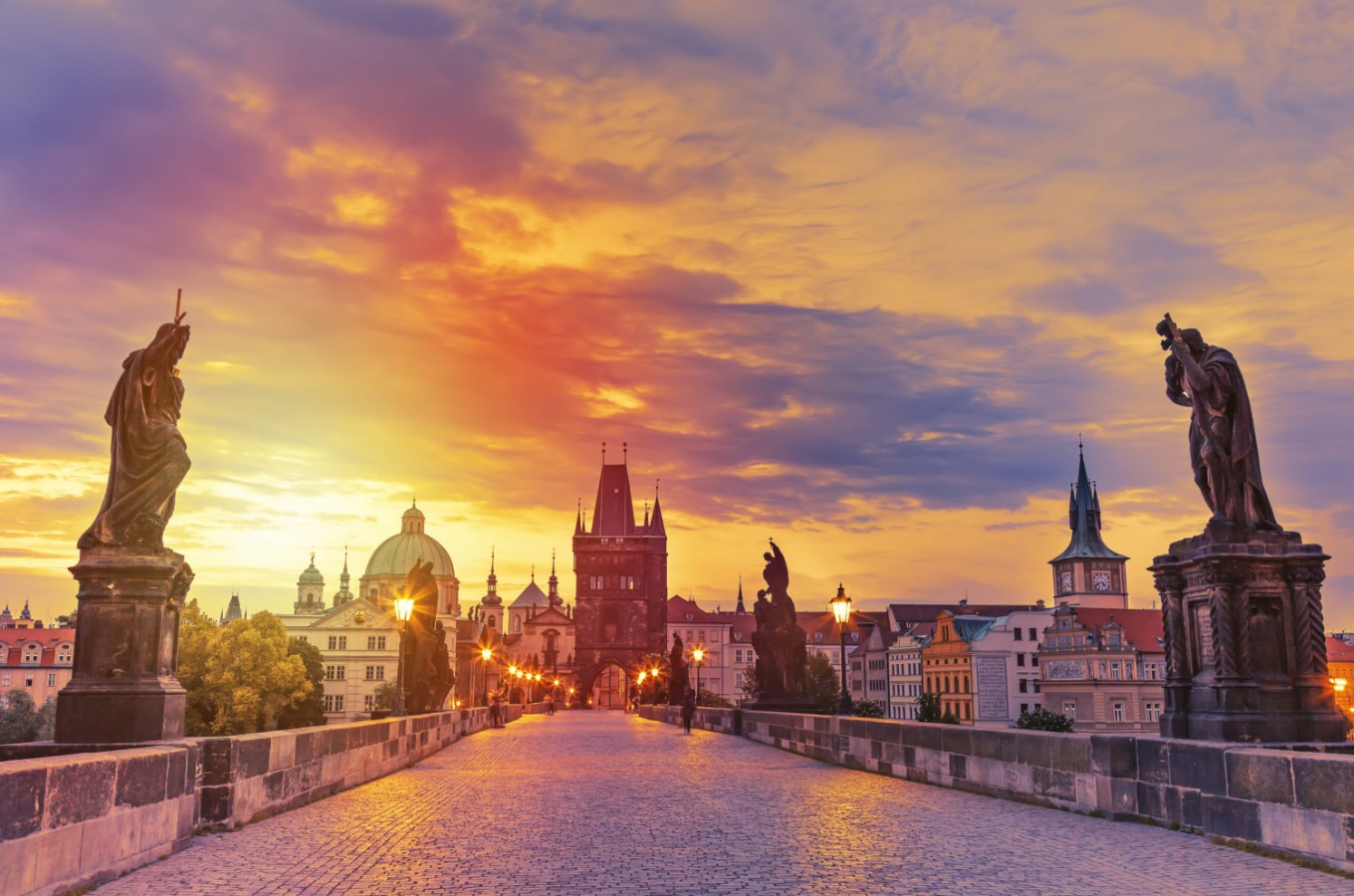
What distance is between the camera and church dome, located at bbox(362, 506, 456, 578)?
160 meters

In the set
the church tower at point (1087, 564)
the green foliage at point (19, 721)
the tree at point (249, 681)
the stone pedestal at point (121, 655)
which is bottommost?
the green foliage at point (19, 721)

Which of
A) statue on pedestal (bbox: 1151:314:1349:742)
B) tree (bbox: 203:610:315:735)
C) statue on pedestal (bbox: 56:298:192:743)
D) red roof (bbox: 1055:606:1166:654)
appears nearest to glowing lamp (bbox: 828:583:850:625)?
statue on pedestal (bbox: 1151:314:1349:742)

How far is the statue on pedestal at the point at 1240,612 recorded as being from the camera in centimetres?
1135

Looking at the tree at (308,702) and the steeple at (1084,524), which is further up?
the steeple at (1084,524)

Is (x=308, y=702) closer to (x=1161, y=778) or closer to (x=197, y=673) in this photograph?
(x=197, y=673)

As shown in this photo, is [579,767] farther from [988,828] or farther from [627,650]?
[627,650]

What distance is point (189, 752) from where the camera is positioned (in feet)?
31.9

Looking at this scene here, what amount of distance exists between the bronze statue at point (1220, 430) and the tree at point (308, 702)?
74.9 m

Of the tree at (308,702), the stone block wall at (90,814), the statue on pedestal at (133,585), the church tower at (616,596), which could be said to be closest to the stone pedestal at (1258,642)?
the stone block wall at (90,814)

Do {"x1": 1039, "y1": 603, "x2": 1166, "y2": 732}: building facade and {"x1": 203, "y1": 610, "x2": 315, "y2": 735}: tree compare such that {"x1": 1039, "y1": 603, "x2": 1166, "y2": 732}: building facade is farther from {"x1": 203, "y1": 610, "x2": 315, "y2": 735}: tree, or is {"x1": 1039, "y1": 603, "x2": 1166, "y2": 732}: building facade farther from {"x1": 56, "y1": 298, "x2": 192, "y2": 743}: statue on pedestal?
{"x1": 56, "y1": 298, "x2": 192, "y2": 743}: statue on pedestal

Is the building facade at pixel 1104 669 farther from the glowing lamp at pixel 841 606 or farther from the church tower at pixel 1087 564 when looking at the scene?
the glowing lamp at pixel 841 606

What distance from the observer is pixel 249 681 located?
3339 inches

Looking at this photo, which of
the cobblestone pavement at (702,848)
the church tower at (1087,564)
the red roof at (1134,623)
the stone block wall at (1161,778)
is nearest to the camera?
the cobblestone pavement at (702,848)

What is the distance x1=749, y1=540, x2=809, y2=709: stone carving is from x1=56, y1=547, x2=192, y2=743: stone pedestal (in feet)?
70.0
